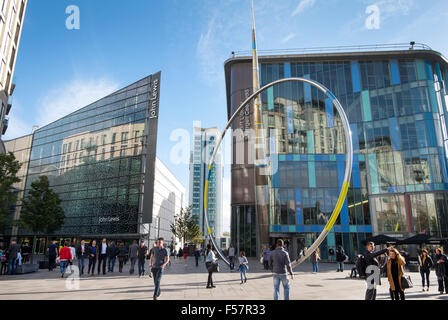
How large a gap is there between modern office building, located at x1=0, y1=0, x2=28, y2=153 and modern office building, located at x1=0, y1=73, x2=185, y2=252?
23.0m

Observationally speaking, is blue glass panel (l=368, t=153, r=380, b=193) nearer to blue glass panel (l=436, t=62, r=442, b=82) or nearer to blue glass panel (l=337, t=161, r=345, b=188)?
blue glass panel (l=337, t=161, r=345, b=188)

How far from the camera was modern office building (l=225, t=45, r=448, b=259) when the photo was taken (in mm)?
37438

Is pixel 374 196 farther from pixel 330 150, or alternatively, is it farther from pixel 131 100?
pixel 131 100

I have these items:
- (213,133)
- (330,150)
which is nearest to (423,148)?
(330,150)

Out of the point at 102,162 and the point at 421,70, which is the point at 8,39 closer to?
the point at 102,162

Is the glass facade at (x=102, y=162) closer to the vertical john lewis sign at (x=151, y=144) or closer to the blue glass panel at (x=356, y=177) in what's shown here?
the vertical john lewis sign at (x=151, y=144)

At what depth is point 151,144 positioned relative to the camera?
53.9 metres

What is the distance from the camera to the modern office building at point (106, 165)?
53.1 m

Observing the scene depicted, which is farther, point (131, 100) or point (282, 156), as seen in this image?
point (131, 100)

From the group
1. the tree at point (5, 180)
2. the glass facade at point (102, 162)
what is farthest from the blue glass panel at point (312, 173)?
the tree at point (5, 180)

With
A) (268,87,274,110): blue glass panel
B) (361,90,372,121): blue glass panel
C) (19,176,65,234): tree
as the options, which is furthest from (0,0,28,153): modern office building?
(361,90,372,121): blue glass panel

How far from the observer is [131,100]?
58.5m

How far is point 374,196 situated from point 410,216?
4.51m

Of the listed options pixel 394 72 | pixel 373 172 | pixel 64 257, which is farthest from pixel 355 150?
pixel 64 257
